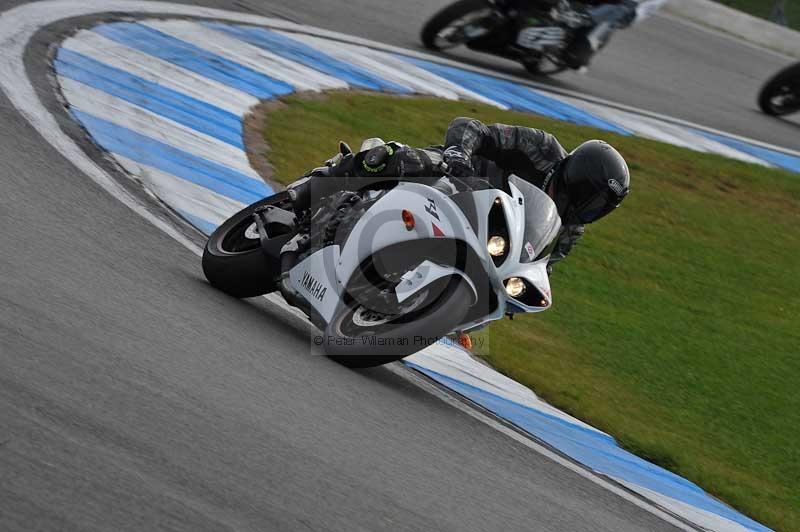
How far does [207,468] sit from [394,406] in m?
1.68

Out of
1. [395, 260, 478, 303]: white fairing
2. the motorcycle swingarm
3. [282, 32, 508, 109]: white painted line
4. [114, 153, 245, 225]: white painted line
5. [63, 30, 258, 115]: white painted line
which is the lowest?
[282, 32, 508, 109]: white painted line

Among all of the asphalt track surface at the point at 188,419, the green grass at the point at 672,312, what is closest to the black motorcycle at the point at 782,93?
the green grass at the point at 672,312

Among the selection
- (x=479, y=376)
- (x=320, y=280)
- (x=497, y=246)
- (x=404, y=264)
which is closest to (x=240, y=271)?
(x=320, y=280)

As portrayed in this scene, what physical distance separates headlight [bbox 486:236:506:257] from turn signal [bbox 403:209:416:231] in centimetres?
38

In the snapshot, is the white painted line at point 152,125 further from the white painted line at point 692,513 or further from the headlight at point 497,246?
the white painted line at point 692,513

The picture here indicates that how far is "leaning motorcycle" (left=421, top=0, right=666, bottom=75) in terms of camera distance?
14656 mm

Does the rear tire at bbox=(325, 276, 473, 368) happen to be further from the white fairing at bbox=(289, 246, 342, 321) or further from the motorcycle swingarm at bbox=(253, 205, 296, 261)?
the motorcycle swingarm at bbox=(253, 205, 296, 261)

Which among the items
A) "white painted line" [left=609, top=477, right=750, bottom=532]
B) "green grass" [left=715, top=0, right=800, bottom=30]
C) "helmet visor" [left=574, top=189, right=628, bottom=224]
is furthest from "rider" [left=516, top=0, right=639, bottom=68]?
"white painted line" [left=609, top=477, right=750, bottom=532]

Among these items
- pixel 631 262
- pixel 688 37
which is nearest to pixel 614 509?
Answer: pixel 631 262

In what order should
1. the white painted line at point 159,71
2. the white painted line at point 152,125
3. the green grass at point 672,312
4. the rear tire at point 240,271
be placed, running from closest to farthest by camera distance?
the rear tire at point 240,271
the green grass at point 672,312
the white painted line at point 152,125
the white painted line at point 159,71

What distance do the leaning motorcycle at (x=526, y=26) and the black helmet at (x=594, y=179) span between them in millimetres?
8919

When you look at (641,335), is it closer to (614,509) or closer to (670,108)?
(614,509)

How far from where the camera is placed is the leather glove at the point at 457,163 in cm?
585

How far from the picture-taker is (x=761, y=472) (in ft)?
23.7
